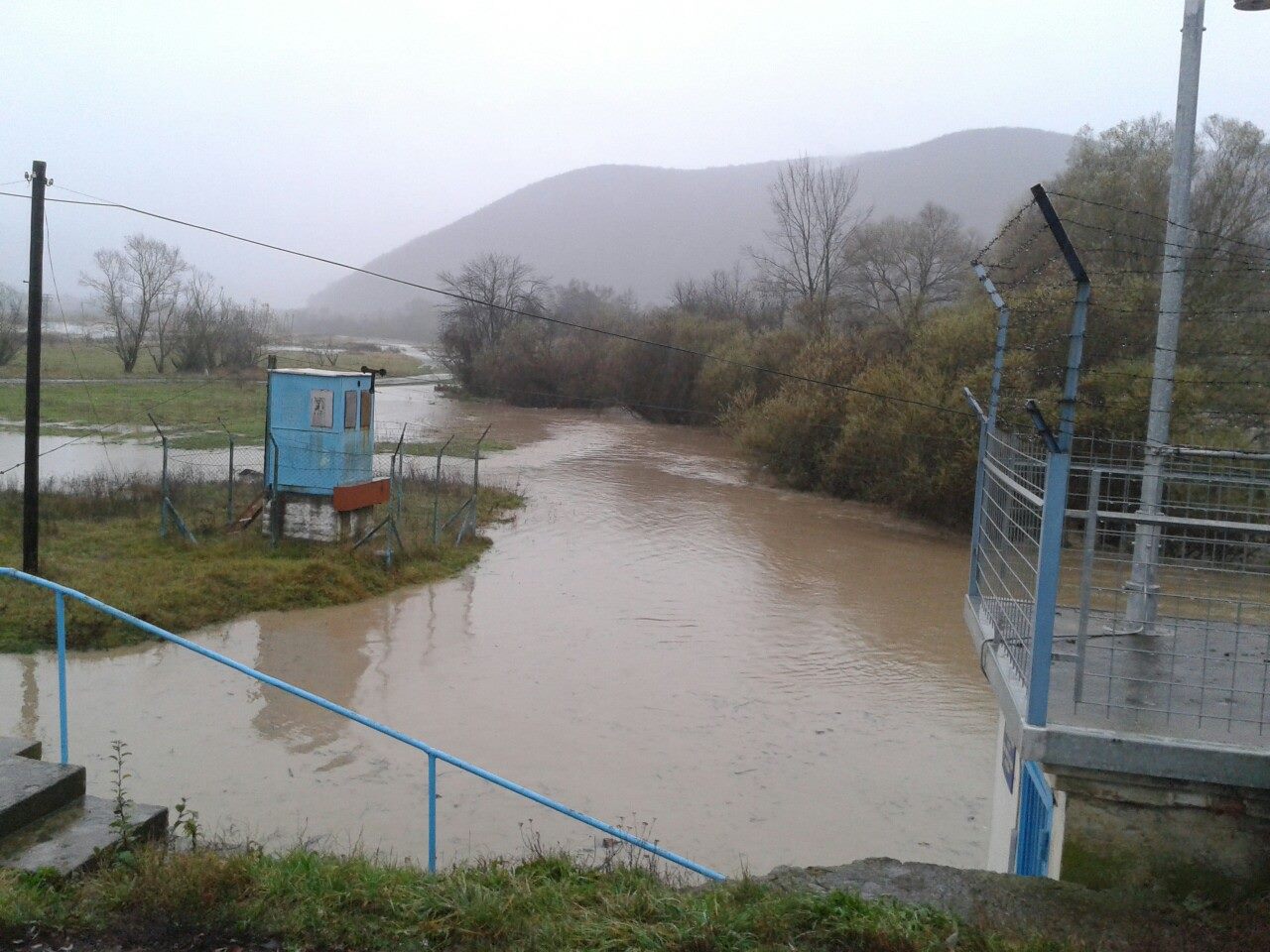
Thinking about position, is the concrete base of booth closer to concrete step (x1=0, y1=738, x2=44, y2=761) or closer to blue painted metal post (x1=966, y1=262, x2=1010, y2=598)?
concrete step (x1=0, y1=738, x2=44, y2=761)

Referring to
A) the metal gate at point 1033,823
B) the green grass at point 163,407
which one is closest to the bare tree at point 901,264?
the green grass at point 163,407

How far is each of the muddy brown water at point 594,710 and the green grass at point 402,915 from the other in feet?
6.91

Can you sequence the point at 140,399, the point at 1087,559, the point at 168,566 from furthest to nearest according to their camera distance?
the point at 140,399, the point at 168,566, the point at 1087,559

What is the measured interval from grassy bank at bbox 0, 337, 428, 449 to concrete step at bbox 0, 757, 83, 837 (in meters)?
24.4

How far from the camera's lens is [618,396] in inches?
2104

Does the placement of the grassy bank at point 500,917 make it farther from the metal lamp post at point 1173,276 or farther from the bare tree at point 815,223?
the bare tree at point 815,223

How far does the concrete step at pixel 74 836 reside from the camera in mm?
4383

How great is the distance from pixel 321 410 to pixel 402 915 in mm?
15297

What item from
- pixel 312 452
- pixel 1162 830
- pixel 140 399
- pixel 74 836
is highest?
pixel 312 452

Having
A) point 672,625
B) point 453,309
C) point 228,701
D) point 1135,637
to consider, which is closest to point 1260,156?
point 672,625

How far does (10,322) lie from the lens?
4506 centimetres

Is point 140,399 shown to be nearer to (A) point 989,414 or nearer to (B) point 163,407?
(B) point 163,407

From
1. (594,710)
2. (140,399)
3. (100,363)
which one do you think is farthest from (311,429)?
(100,363)

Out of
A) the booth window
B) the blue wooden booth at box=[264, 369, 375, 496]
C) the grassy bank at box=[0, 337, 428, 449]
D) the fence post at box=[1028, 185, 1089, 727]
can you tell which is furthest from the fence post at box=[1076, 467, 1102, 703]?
the grassy bank at box=[0, 337, 428, 449]
